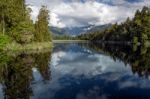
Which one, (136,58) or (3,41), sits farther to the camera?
(3,41)

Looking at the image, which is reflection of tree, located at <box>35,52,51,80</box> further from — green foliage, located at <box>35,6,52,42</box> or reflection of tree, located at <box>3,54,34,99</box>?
green foliage, located at <box>35,6,52,42</box>

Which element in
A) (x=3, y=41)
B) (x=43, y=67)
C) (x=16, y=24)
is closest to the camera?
(x=43, y=67)

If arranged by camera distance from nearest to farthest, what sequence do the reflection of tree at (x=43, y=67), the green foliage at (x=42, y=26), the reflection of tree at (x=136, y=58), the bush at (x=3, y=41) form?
the reflection of tree at (x=43, y=67) < the reflection of tree at (x=136, y=58) < the bush at (x=3, y=41) < the green foliage at (x=42, y=26)

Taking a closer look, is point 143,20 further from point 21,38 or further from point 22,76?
point 22,76

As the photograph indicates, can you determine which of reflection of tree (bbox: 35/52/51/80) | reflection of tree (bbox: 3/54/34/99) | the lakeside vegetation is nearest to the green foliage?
the lakeside vegetation

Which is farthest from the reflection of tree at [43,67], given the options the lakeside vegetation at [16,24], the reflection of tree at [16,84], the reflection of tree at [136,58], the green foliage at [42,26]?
the green foliage at [42,26]

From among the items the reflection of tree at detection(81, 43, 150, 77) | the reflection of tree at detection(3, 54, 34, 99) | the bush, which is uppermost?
the bush

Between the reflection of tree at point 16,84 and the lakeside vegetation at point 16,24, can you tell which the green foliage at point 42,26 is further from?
the reflection of tree at point 16,84

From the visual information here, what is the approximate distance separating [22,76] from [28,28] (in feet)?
186

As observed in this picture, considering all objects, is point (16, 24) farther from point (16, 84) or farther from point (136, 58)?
point (16, 84)

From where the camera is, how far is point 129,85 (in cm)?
3422

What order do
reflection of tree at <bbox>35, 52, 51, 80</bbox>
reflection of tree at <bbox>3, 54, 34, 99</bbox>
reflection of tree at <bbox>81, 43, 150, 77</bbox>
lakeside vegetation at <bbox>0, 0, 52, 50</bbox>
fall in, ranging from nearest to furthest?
reflection of tree at <bbox>3, 54, 34, 99</bbox> → reflection of tree at <bbox>35, 52, 51, 80</bbox> → reflection of tree at <bbox>81, 43, 150, 77</bbox> → lakeside vegetation at <bbox>0, 0, 52, 50</bbox>

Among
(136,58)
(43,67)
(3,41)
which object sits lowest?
(136,58)

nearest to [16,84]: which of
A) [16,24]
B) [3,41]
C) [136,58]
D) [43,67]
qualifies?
[43,67]
